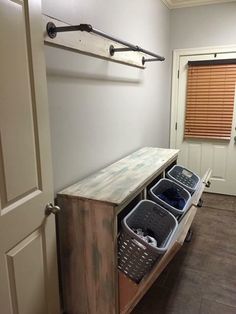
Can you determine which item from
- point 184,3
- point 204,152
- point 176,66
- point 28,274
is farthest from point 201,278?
point 184,3

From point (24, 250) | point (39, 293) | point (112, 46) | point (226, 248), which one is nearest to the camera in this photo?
point (24, 250)

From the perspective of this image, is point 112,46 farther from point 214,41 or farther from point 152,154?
point 214,41

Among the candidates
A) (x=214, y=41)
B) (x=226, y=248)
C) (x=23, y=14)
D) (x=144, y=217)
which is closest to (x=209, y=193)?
(x=226, y=248)

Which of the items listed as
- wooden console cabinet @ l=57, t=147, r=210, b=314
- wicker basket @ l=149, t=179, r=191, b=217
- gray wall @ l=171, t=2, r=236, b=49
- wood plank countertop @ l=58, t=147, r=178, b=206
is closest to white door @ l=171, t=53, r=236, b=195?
gray wall @ l=171, t=2, r=236, b=49

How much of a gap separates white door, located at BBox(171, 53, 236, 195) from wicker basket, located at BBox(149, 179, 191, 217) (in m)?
1.90

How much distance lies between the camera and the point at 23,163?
3.81ft

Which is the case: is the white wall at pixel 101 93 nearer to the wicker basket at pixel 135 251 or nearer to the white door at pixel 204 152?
the wicker basket at pixel 135 251

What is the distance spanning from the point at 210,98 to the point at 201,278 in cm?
251

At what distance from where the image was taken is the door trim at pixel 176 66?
11.7 feet

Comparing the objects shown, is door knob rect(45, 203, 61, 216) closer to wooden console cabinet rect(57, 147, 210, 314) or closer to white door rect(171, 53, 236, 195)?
wooden console cabinet rect(57, 147, 210, 314)

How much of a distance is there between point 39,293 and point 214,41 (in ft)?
11.8

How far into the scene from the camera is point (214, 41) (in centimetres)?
358

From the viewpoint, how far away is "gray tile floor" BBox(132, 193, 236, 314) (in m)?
1.84

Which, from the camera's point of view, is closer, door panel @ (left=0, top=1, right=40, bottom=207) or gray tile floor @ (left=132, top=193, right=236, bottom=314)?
door panel @ (left=0, top=1, right=40, bottom=207)
